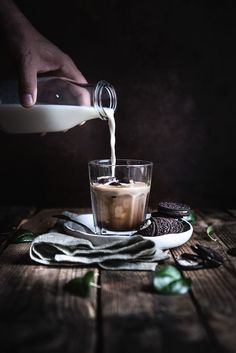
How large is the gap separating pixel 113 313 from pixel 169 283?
Answer: 0.50 ft

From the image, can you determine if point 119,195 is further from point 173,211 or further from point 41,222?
point 41,222

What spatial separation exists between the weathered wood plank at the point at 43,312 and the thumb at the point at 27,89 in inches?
19.1

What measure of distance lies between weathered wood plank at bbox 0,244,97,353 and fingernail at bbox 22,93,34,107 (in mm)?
478

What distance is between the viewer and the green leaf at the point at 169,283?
40.9 inches

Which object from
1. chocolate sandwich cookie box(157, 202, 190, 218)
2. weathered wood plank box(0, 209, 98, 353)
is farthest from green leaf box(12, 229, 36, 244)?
chocolate sandwich cookie box(157, 202, 190, 218)

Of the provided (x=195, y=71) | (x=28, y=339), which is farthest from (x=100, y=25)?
(x=28, y=339)

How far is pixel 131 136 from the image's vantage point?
2262 millimetres

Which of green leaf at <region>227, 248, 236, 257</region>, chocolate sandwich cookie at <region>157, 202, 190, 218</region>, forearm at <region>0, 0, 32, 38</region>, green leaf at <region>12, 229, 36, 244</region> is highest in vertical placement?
forearm at <region>0, 0, 32, 38</region>

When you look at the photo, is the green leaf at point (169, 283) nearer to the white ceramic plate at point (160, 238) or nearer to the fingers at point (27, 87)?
the white ceramic plate at point (160, 238)

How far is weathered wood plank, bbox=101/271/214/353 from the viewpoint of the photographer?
2.69ft

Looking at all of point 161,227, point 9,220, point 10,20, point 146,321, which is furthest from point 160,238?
point 10,20

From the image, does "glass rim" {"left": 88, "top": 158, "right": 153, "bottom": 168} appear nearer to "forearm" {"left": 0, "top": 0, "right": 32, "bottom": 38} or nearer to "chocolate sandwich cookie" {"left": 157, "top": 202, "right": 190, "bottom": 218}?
"chocolate sandwich cookie" {"left": 157, "top": 202, "right": 190, "bottom": 218}

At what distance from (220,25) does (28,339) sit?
171cm

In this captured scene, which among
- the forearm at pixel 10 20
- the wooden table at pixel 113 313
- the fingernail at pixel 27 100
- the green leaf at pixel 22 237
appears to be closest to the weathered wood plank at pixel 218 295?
the wooden table at pixel 113 313
